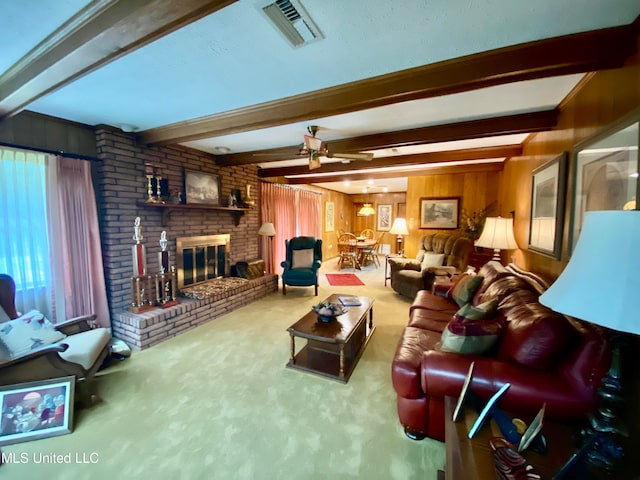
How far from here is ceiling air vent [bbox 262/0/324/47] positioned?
1.21 m

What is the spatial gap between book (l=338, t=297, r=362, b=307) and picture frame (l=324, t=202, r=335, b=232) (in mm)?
5275

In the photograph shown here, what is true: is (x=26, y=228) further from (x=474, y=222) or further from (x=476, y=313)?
(x=474, y=222)

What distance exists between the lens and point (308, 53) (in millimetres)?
1569

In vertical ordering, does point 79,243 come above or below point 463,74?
below

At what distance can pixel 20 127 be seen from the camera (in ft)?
7.91

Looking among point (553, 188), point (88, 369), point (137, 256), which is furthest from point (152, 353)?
point (553, 188)

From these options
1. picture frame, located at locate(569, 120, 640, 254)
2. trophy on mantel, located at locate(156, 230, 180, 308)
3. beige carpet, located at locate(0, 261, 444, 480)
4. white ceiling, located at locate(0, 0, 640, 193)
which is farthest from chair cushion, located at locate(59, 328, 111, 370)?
picture frame, located at locate(569, 120, 640, 254)

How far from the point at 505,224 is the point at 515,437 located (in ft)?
9.06

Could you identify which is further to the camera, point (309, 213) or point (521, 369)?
point (309, 213)

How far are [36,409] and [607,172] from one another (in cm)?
379

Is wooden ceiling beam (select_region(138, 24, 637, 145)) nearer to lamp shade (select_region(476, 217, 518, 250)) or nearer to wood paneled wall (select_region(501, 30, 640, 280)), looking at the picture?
wood paneled wall (select_region(501, 30, 640, 280))

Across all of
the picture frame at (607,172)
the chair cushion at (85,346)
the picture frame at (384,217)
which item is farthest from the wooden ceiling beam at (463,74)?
the picture frame at (384,217)

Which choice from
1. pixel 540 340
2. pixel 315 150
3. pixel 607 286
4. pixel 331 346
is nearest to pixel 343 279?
pixel 331 346

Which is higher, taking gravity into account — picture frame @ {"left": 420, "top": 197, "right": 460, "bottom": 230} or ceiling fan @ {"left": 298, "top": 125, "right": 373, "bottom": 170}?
ceiling fan @ {"left": 298, "top": 125, "right": 373, "bottom": 170}
